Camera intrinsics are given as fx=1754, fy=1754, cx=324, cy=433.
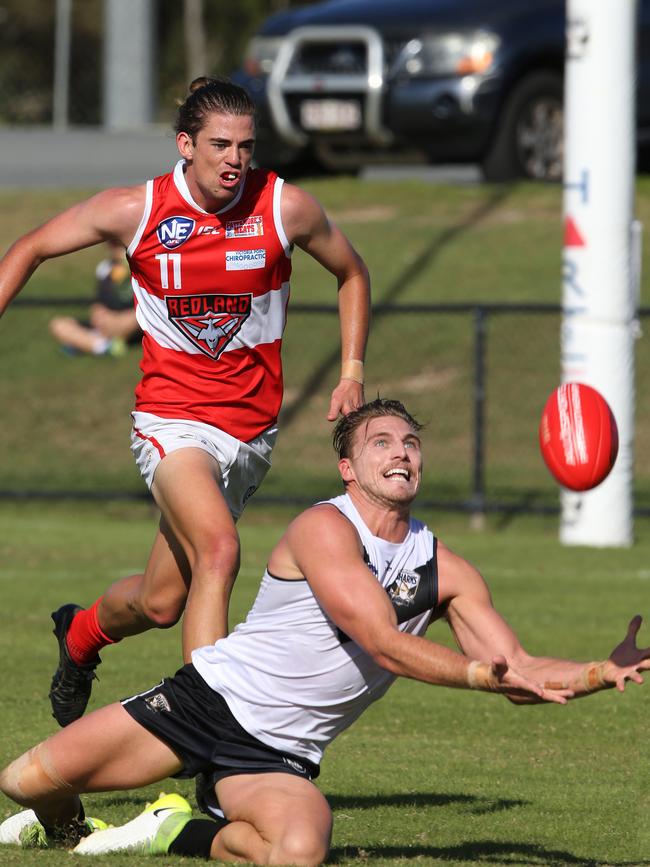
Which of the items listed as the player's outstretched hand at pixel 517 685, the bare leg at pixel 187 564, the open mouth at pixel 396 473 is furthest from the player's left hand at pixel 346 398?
the player's outstretched hand at pixel 517 685

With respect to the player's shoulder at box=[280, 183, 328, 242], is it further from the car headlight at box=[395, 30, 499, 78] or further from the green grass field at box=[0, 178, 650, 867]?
the car headlight at box=[395, 30, 499, 78]

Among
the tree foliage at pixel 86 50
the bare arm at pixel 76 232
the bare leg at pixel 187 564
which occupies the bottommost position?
the bare leg at pixel 187 564

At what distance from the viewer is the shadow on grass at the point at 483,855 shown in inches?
206

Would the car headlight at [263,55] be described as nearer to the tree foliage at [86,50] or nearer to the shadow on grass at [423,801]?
the tree foliage at [86,50]

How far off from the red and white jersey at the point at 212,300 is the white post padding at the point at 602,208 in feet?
20.9

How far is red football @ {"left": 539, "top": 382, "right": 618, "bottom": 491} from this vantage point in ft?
21.0

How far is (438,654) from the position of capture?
4574 millimetres

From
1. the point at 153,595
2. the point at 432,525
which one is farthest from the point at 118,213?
the point at 432,525

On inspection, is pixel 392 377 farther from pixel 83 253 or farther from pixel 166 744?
pixel 166 744

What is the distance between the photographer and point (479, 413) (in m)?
13.7

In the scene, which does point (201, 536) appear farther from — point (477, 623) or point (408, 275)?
point (408, 275)

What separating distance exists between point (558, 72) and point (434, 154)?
157cm

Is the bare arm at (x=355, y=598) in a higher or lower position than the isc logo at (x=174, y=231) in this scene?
lower

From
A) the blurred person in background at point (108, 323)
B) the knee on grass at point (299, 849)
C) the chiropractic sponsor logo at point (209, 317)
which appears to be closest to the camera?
the knee on grass at point (299, 849)
